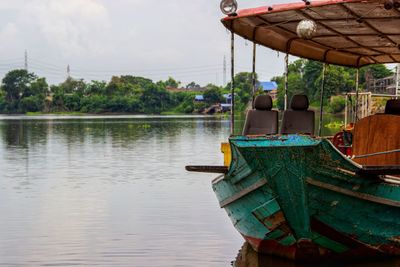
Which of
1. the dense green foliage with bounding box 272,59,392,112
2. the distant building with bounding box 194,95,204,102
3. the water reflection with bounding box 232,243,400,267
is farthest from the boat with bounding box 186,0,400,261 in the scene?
the distant building with bounding box 194,95,204,102

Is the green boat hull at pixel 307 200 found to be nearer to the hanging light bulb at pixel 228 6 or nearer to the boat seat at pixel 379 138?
the boat seat at pixel 379 138

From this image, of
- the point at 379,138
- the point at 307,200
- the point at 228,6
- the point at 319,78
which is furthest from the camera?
the point at 319,78

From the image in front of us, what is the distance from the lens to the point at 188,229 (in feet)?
43.6

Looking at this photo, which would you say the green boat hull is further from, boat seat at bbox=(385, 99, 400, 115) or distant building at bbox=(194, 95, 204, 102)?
distant building at bbox=(194, 95, 204, 102)

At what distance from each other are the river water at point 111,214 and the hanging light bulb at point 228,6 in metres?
3.53

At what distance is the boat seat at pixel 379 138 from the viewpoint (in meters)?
10.3

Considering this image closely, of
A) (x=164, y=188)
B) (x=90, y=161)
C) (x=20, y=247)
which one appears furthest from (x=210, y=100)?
(x=20, y=247)

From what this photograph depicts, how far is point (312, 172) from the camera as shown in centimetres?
883

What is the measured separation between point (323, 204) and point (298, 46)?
3.70 metres

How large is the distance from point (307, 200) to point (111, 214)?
661 cm

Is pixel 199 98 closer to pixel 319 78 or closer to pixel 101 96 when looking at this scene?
pixel 101 96

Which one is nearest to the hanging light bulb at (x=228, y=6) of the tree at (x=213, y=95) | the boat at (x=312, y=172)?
the boat at (x=312, y=172)

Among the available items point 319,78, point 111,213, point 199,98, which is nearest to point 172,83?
point 199,98

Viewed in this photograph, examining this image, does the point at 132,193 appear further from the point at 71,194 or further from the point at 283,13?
the point at 283,13
